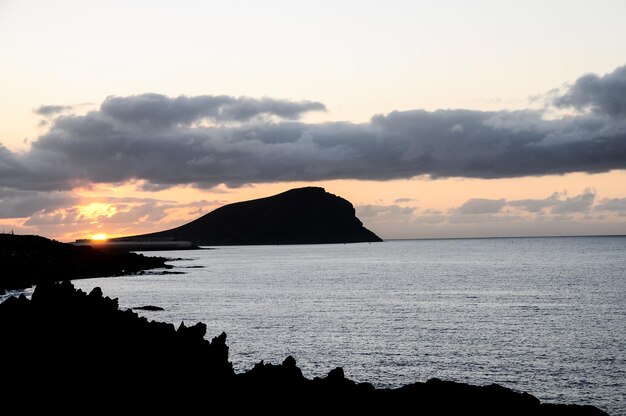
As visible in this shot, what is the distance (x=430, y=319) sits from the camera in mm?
79375

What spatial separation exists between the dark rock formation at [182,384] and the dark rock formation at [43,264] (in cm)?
7614

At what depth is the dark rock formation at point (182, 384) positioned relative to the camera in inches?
1222

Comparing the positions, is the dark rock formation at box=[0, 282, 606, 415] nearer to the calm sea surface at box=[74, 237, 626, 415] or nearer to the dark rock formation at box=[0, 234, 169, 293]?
the calm sea surface at box=[74, 237, 626, 415]

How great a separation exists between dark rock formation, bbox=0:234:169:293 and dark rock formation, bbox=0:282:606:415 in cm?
7614

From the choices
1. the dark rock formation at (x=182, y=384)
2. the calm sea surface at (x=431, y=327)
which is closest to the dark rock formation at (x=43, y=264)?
the calm sea surface at (x=431, y=327)

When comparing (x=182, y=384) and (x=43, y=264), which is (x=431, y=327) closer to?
(x=182, y=384)

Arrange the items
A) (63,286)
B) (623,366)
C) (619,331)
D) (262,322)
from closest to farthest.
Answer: (63,286), (623,366), (619,331), (262,322)

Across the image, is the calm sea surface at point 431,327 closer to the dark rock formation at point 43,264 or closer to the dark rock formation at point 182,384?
the dark rock formation at point 182,384

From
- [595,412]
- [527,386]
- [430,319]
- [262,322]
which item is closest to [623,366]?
[527,386]

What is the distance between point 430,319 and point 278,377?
161 feet

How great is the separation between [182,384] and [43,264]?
432 ft

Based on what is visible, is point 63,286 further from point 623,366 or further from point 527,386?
point 623,366

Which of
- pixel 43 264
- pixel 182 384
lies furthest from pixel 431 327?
pixel 43 264

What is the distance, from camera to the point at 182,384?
108 ft
